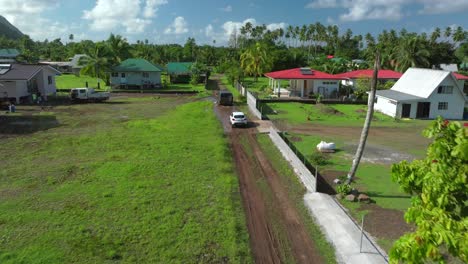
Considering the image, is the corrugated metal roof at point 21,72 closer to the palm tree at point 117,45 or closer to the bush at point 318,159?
the palm tree at point 117,45

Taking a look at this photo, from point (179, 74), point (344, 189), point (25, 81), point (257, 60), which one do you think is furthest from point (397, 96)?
point (179, 74)

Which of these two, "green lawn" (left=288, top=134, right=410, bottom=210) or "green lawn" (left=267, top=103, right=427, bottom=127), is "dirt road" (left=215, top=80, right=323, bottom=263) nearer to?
"green lawn" (left=288, top=134, right=410, bottom=210)

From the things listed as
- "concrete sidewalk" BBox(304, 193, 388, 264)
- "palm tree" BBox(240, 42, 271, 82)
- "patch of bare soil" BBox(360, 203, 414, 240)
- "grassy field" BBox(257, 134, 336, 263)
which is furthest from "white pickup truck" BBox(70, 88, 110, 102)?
"patch of bare soil" BBox(360, 203, 414, 240)

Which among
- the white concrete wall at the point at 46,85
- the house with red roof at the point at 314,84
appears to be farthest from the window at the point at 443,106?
the white concrete wall at the point at 46,85

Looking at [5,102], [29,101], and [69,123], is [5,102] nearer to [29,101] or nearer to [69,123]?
[29,101]

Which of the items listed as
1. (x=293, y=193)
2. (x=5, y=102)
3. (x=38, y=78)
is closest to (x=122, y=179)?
(x=293, y=193)

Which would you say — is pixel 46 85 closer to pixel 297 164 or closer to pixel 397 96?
pixel 297 164
